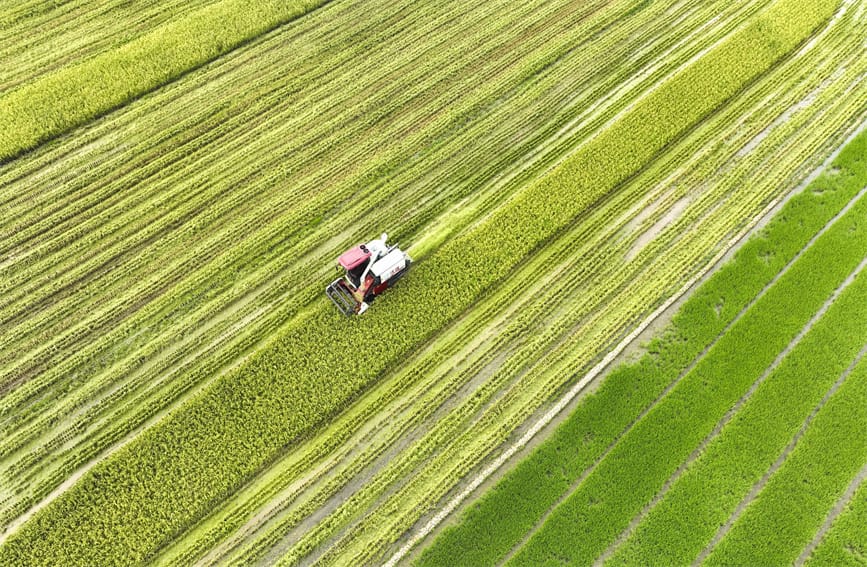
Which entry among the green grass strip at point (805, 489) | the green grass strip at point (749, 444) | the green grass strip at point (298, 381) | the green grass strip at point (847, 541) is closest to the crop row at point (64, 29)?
the green grass strip at point (298, 381)

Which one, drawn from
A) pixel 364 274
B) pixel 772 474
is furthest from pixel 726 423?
pixel 364 274

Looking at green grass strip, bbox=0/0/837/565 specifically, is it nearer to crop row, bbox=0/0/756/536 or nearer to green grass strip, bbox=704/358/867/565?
crop row, bbox=0/0/756/536

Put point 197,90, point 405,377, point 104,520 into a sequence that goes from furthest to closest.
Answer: point 197,90 < point 405,377 < point 104,520

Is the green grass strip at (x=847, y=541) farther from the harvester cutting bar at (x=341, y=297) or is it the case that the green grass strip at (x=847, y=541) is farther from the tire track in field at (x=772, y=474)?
the harvester cutting bar at (x=341, y=297)

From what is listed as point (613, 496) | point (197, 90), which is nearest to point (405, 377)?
point (613, 496)

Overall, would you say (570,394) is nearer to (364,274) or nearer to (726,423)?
(726,423)

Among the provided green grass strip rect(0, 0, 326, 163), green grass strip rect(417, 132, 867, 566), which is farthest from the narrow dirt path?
green grass strip rect(0, 0, 326, 163)

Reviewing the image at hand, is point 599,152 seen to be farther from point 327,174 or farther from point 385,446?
point 385,446
